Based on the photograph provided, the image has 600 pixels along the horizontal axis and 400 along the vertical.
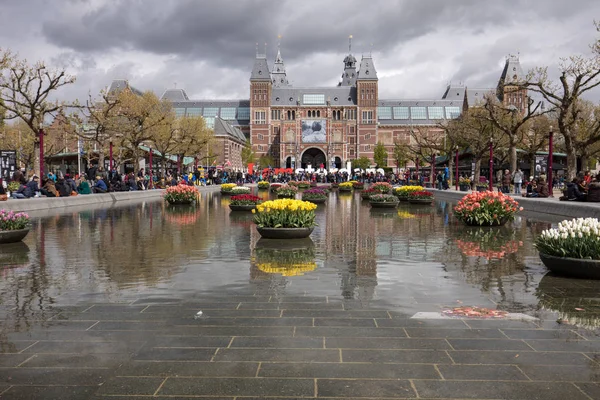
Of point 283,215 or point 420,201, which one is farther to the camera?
point 420,201

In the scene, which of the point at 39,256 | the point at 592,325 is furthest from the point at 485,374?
the point at 39,256

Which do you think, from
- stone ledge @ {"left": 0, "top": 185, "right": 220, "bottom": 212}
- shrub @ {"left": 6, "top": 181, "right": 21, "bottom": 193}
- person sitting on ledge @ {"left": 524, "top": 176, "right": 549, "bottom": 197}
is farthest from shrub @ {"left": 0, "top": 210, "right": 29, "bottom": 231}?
person sitting on ledge @ {"left": 524, "top": 176, "right": 549, "bottom": 197}

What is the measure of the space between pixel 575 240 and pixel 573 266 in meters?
0.34

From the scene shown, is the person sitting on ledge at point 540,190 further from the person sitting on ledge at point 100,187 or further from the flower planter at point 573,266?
the person sitting on ledge at point 100,187

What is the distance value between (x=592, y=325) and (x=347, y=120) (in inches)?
4140

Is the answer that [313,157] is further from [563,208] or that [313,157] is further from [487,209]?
[487,209]

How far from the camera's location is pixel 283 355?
3842 millimetres

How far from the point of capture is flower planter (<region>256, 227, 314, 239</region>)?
9875mm

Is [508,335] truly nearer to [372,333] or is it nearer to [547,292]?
[372,333]

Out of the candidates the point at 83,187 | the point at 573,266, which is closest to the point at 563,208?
the point at 573,266

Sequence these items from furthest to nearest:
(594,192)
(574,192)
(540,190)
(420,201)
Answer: (540,190) → (420,201) → (574,192) → (594,192)

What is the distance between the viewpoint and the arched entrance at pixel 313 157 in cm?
11138

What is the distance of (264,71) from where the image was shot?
4230 inches

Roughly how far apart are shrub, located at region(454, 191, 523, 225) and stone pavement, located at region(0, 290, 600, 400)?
8.59 metres
